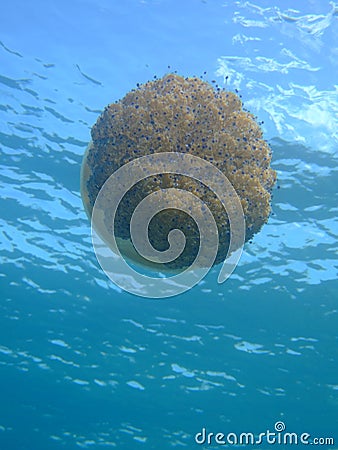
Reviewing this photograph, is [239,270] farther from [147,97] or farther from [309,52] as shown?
[147,97]

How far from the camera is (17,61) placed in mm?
10594


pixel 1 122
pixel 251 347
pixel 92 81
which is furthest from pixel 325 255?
pixel 1 122

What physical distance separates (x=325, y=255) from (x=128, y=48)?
34.0 feet

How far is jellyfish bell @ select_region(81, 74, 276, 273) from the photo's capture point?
3.44 meters

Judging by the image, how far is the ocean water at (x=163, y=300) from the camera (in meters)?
9.61
